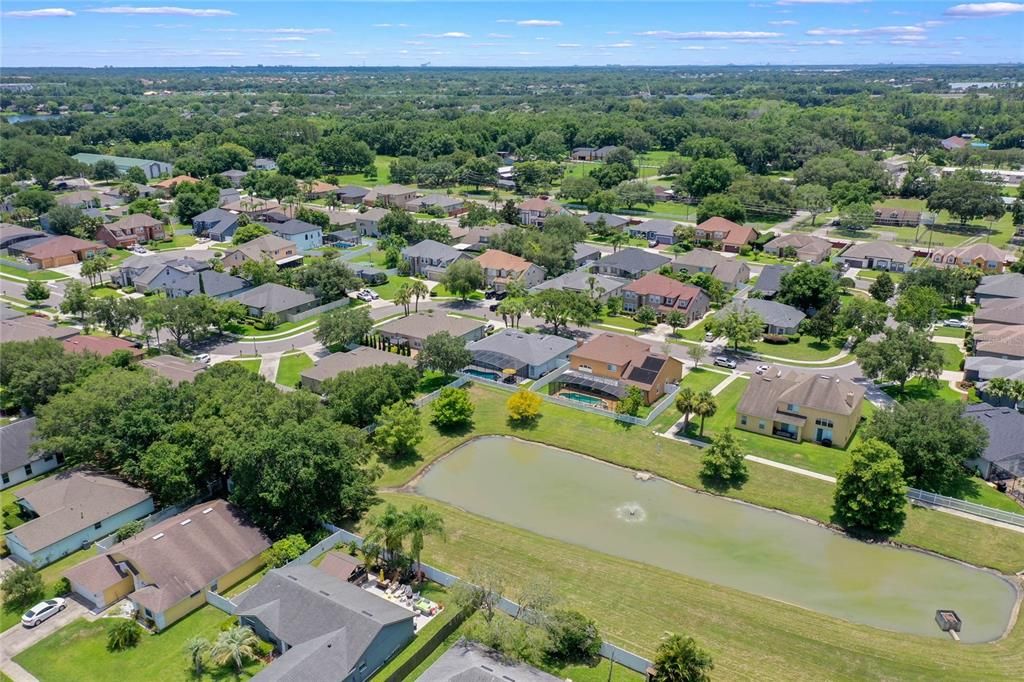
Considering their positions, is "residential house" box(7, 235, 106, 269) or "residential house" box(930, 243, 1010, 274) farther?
"residential house" box(7, 235, 106, 269)

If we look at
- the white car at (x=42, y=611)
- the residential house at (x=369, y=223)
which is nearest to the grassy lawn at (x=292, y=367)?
the white car at (x=42, y=611)

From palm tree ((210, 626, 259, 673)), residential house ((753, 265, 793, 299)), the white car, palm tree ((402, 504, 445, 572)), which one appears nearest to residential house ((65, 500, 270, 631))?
the white car

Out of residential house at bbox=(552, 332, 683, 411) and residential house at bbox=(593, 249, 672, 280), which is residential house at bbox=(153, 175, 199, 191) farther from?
residential house at bbox=(552, 332, 683, 411)

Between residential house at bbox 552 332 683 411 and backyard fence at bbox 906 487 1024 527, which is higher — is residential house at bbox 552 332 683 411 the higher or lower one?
the higher one

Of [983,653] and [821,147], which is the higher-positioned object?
[821,147]

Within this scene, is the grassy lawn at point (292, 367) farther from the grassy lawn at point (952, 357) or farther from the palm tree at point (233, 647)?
the grassy lawn at point (952, 357)

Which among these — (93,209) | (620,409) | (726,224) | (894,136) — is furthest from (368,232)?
(894,136)

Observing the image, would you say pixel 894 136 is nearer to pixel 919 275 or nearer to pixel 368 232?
pixel 919 275

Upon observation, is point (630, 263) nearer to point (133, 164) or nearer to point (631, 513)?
point (631, 513)
